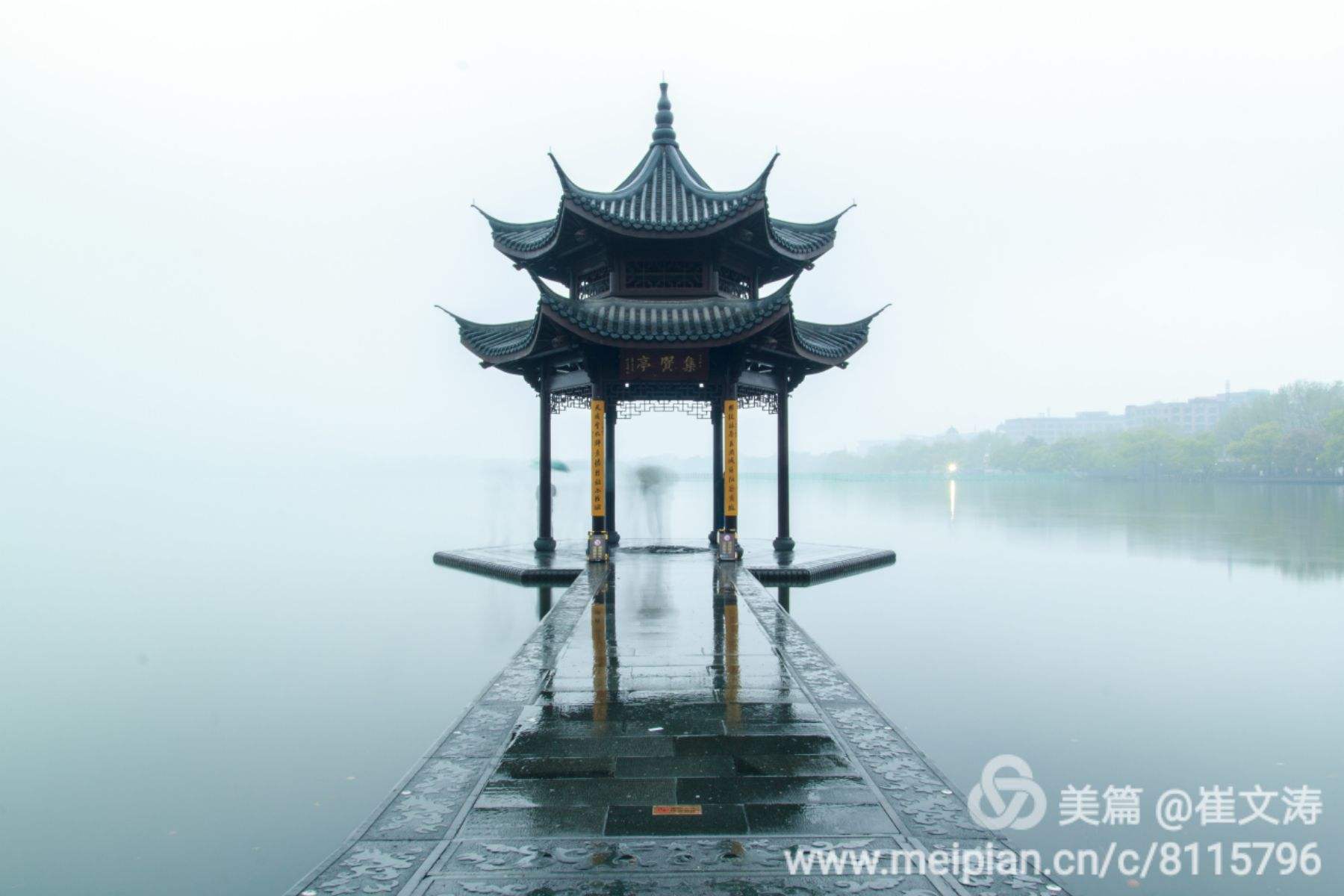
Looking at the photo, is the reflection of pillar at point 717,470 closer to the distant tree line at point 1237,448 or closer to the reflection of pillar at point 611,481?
the reflection of pillar at point 611,481

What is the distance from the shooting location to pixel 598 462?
1520 cm

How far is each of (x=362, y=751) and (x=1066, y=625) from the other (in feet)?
33.1

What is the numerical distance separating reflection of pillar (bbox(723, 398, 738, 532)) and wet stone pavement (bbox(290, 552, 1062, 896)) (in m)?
7.10

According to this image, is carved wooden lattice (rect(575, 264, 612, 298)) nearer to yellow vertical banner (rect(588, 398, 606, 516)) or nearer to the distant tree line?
yellow vertical banner (rect(588, 398, 606, 516))

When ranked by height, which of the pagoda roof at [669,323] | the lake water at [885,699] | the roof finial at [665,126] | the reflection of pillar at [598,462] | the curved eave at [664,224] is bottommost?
the lake water at [885,699]

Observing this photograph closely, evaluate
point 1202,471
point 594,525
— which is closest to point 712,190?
point 594,525

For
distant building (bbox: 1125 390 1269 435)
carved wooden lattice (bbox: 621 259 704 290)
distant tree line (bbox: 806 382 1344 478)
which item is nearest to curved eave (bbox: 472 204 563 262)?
carved wooden lattice (bbox: 621 259 704 290)

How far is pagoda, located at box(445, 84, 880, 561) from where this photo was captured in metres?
14.4

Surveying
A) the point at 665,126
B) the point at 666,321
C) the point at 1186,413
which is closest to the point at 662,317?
the point at 666,321

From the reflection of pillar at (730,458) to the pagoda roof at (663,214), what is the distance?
3.29 m

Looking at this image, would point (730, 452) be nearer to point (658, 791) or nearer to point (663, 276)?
point (663, 276)

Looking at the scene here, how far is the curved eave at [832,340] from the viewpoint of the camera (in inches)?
643

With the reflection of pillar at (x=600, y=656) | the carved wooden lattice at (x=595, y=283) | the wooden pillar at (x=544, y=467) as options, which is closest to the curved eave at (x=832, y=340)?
the carved wooden lattice at (x=595, y=283)

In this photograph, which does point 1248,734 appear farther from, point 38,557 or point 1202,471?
point 1202,471
